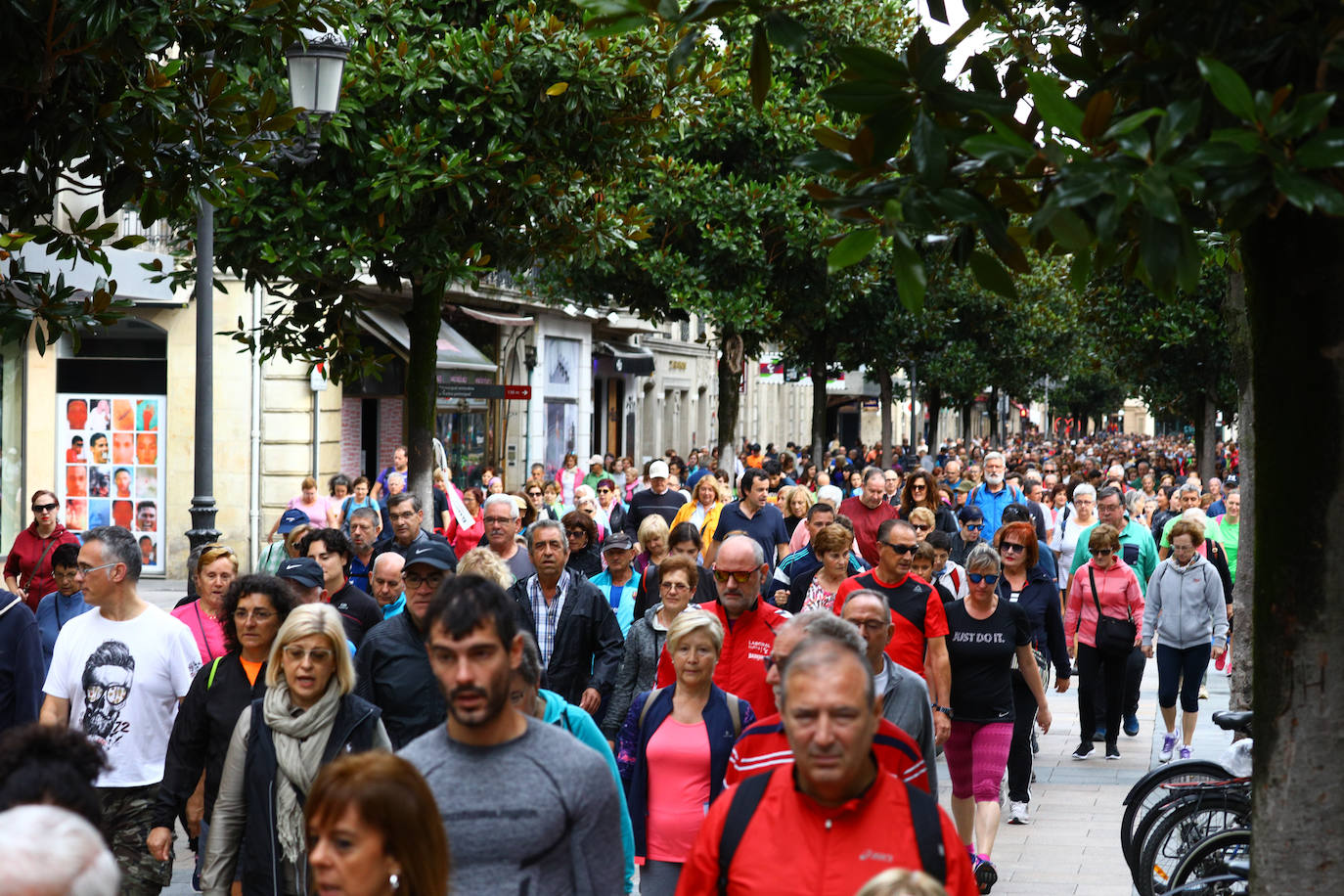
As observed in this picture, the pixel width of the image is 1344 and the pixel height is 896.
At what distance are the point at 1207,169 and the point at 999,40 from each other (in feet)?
17.7

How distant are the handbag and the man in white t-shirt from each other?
7.10 metres

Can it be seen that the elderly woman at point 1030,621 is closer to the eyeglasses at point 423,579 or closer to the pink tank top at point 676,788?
the pink tank top at point 676,788

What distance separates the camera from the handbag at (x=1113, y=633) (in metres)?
12.0

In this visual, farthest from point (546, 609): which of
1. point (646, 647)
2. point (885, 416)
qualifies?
point (885, 416)

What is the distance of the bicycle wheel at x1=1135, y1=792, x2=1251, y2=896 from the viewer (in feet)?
25.5

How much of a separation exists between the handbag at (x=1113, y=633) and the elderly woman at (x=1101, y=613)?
0.02 meters

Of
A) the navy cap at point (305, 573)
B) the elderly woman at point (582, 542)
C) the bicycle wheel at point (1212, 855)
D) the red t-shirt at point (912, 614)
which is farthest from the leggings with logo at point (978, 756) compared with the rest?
the navy cap at point (305, 573)

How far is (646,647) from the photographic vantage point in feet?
25.1

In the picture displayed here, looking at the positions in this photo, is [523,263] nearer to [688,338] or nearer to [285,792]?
Result: [285,792]

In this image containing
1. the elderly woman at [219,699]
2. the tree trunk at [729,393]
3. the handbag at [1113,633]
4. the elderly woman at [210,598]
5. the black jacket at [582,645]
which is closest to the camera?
the elderly woman at [219,699]

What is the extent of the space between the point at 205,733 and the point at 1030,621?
5.51m

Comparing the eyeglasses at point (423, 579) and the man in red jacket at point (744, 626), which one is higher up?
the eyeglasses at point (423, 579)

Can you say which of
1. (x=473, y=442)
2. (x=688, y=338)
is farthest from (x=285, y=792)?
(x=688, y=338)

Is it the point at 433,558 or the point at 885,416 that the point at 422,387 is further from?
the point at 885,416
